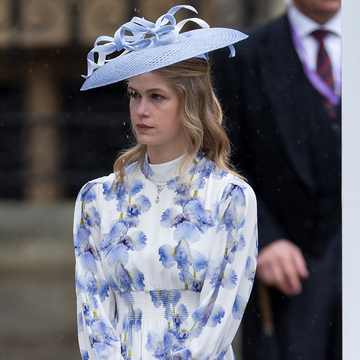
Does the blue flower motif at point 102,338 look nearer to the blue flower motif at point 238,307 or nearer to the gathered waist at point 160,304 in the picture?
the gathered waist at point 160,304

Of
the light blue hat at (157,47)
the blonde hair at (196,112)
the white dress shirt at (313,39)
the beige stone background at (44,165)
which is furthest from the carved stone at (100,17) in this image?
the blonde hair at (196,112)

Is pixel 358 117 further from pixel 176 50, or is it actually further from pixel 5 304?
pixel 5 304

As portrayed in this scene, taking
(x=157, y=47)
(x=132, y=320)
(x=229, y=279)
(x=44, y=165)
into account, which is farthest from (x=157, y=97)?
(x=44, y=165)

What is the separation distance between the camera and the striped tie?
10.5 feet

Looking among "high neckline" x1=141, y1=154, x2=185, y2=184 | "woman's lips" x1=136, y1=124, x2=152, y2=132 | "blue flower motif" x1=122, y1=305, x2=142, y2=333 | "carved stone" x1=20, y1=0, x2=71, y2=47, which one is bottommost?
"blue flower motif" x1=122, y1=305, x2=142, y2=333

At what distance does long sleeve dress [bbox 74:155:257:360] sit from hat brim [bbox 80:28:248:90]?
327mm

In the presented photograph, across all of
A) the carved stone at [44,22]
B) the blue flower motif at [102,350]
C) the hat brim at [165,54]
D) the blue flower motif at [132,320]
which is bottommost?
the blue flower motif at [102,350]

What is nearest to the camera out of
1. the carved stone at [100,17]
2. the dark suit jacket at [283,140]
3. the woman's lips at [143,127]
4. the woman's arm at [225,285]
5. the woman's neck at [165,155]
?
the woman's arm at [225,285]

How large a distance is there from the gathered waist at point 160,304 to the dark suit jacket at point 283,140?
129cm

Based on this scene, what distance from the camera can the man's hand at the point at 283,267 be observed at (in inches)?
124

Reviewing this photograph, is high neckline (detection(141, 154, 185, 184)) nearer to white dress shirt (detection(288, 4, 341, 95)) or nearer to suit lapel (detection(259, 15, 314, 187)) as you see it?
suit lapel (detection(259, 15, 314, 187))

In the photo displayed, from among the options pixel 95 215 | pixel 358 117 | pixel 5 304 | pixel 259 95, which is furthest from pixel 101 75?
pixel 5 304

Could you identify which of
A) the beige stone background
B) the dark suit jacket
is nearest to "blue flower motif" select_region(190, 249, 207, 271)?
the dark suit jacket

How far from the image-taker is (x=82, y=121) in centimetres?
341
